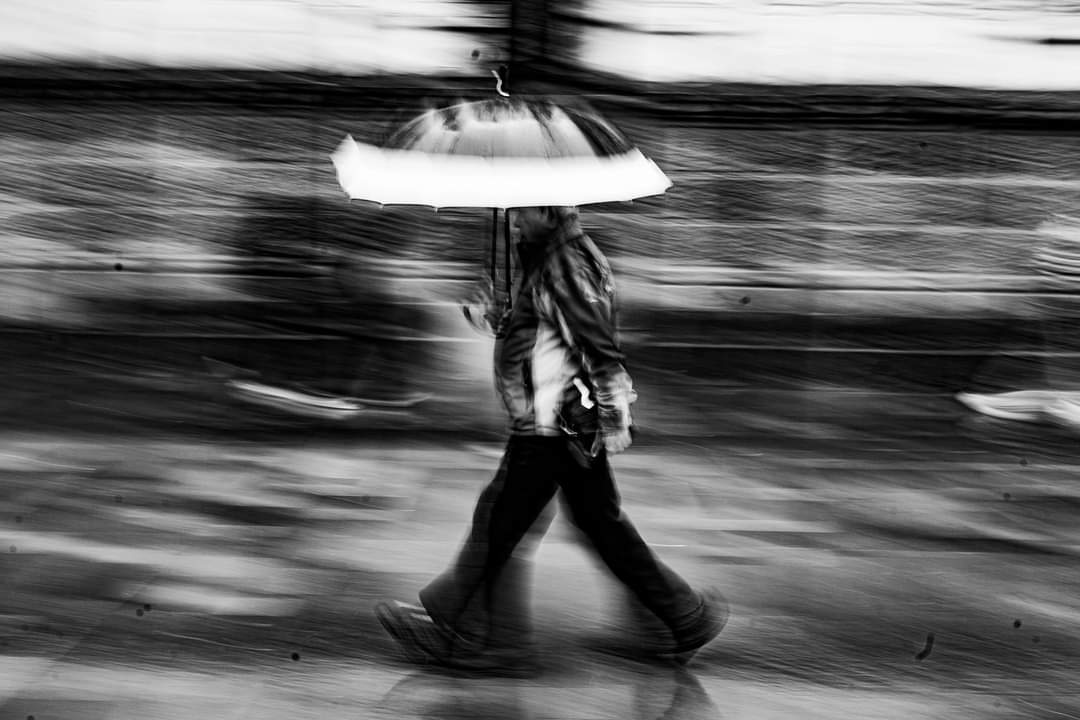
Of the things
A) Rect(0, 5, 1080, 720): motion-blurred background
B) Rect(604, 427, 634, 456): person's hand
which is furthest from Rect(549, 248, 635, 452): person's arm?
Rect(0, 5, 1080, 720): motion-blurred background

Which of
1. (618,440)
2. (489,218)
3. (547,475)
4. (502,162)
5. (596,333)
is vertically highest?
(502,162)

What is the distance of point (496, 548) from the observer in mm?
4559

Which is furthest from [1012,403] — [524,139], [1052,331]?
[524,139]

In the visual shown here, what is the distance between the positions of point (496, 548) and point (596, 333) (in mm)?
803

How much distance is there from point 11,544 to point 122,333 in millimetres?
2703

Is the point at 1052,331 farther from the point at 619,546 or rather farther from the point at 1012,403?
the point at 619,546

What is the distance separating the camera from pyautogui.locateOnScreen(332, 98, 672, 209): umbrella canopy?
4.03m

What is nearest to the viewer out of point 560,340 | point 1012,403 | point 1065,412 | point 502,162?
point 502,162

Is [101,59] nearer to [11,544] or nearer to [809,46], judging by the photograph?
[11,544]

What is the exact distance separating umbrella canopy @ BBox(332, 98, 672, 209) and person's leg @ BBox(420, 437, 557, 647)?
33.9 inches

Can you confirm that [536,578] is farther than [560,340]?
Yes

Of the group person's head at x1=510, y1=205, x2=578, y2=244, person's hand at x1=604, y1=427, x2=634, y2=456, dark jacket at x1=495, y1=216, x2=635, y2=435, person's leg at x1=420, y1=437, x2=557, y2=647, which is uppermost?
person's head at x1=510, y1=205, x2=578, y2=244

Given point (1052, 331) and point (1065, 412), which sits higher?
point (1052, 331)

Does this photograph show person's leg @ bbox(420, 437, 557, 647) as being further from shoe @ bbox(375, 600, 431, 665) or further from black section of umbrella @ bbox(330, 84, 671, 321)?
black section of umbrella @ bbox(330, 84, 671, 321)
